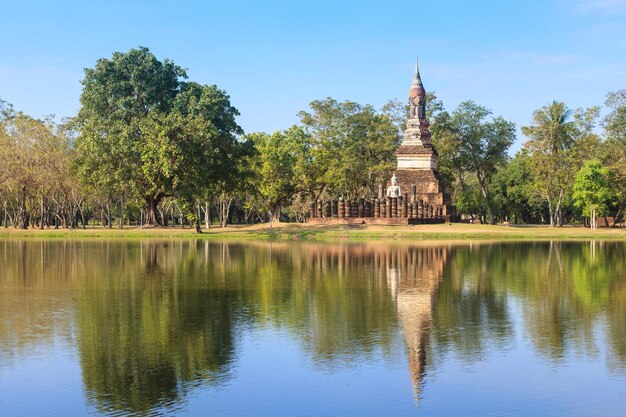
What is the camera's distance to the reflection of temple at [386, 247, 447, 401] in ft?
53.0

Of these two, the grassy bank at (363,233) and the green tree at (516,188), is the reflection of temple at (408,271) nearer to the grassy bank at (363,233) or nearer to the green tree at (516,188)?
the grassy bank at (363,233)

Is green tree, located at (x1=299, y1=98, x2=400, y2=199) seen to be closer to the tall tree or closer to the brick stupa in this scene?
the brick stupa

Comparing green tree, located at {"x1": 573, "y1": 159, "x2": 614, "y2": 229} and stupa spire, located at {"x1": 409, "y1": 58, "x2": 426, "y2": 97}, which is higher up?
stupa spire, located at {"x1": 409, "y1": 58, "x2": 426, "y2": 97}

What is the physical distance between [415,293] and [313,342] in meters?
8.56

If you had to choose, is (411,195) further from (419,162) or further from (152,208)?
(152,208)

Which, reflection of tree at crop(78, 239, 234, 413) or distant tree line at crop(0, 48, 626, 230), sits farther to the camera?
distant tree line at crop(0, 48, 626, 230)

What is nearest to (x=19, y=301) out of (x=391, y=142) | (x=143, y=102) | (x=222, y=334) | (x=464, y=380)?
(x=222, y=334)

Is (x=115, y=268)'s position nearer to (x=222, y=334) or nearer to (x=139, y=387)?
(x=222, y=334)

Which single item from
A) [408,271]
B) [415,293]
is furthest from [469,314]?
→ [408,271]

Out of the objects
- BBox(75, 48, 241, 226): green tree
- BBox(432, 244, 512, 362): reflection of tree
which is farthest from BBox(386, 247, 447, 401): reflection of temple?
BBox(75, 48, 241, 226): green tree

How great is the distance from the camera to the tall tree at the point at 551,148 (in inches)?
3580

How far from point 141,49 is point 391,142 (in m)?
36.4

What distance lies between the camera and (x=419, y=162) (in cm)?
8819

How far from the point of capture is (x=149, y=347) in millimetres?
16656
